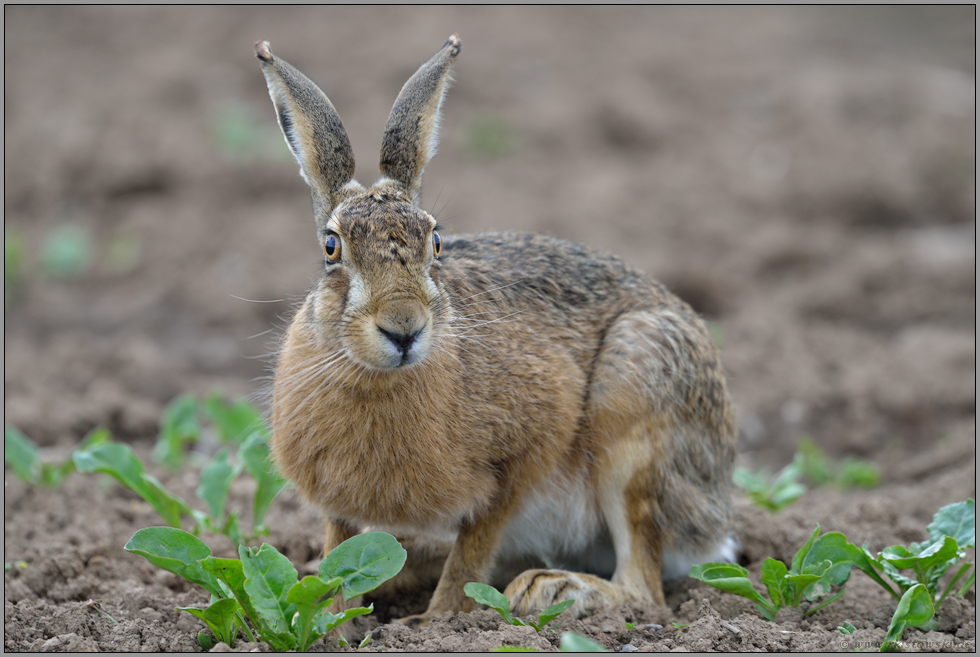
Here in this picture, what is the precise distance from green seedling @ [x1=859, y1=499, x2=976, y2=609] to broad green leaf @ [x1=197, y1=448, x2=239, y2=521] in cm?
304

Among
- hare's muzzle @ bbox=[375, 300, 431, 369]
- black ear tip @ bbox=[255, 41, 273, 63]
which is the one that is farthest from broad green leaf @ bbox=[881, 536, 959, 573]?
black ear tip @ bbox=[255, 41, 273, 63]

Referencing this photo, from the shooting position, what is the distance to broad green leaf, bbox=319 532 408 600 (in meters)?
3.34

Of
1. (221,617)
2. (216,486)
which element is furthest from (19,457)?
(221,617)

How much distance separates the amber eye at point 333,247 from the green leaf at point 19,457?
2726 mm

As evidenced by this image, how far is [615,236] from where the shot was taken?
9.12 m

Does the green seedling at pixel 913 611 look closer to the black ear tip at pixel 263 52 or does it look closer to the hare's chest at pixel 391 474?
the hare's chest at pixel 391 474

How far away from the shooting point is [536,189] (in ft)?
32.2

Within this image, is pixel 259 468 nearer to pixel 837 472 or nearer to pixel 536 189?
pixel 837 472

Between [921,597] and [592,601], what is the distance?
4.42 feet

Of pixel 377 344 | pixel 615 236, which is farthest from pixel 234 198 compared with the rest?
pixel 377 344

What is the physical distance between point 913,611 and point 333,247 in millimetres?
2750

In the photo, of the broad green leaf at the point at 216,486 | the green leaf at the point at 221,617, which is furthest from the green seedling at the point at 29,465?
the green leaf at the point at 221,617

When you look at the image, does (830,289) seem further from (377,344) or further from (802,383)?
(377,344)

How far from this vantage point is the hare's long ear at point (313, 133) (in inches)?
153
